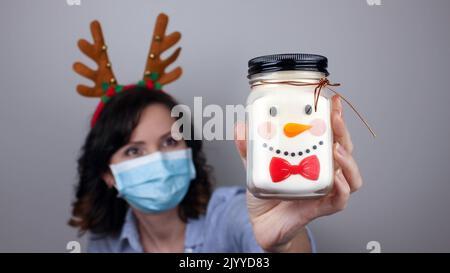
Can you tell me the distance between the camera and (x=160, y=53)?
124cm

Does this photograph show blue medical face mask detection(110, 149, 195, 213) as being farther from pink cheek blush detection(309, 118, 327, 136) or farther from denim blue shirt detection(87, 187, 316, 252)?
pink cheek blush detection(309, 118, 327, 136)

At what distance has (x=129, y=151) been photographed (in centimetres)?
121

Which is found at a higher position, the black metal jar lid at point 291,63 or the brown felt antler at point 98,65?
the brown felt antler at point 98,65

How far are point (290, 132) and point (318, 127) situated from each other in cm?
4

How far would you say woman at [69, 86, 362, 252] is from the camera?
37.6 inches

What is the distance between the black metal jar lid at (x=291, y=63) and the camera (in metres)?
0.62

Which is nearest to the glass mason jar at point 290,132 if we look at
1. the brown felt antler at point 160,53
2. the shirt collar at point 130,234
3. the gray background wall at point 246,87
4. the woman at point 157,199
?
the woman at point 157,199

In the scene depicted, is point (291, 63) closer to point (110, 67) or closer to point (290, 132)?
point (290, 132)

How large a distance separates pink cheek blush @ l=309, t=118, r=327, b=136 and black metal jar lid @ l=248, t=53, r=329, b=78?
0.08 metres

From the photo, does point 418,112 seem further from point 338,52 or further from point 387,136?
point 338,52

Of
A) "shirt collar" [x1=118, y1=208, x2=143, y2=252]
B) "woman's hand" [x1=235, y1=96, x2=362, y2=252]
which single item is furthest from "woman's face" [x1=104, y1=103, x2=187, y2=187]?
"woman's hand" [x1=235, y1=96, x2=362, y2=252]

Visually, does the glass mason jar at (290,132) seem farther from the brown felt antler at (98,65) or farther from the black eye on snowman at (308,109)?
the brown felt antler at (98,65)

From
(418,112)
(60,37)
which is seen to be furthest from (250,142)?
(60,37)

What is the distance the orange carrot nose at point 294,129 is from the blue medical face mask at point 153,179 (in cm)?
60
